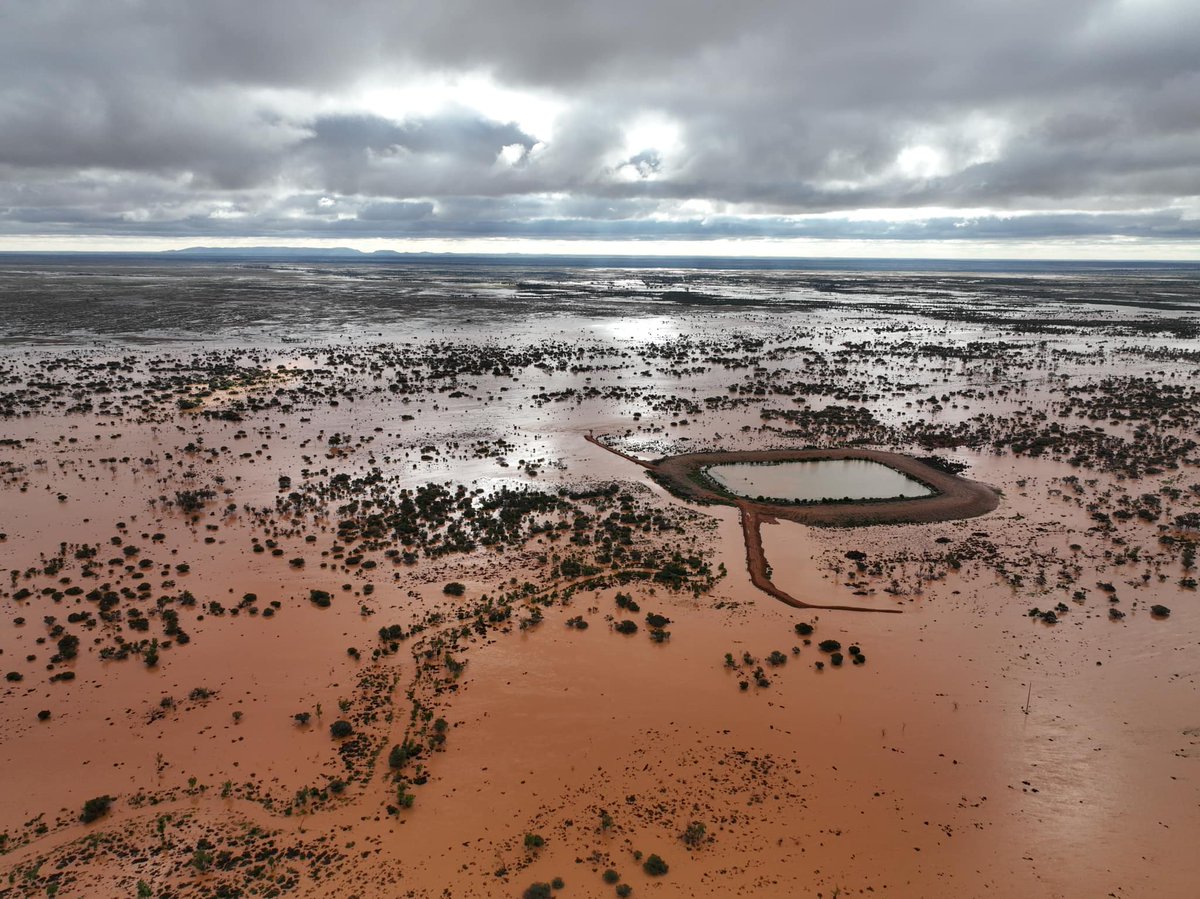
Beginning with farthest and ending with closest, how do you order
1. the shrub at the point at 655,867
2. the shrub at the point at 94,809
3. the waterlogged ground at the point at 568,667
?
the shrub at the point at 94,809 → the waterlogged ground at the point at 568,667 → the shrub at the point at 655,867

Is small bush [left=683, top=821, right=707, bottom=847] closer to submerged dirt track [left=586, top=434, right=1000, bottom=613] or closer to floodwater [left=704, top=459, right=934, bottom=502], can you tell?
submerged dirt track [left=586, top=434, right=1000, bottom=613]

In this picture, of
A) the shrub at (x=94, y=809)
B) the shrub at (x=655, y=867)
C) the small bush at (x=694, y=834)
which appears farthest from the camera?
the shrub at (x=94, y=809)

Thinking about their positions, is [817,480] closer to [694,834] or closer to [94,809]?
[694,834]

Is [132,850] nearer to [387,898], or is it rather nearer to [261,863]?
[261,863]

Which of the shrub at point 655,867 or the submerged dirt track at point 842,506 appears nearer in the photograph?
the shrub at point 655,867

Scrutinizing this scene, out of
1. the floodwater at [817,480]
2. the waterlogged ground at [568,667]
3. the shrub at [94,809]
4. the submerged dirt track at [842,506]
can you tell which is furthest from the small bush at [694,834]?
the floodwater at [817,480]

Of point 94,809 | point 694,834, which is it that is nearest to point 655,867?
point 694,834

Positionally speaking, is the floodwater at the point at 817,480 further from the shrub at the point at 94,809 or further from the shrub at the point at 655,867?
the shrub at the point at 94,809
